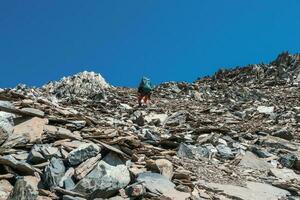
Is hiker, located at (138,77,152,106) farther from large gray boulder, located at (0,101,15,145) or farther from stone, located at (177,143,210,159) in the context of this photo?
large gray boulder, located at (0,101,15,145)

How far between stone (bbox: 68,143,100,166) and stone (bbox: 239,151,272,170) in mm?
5287

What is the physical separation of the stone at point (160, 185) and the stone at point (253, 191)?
1.31 meters

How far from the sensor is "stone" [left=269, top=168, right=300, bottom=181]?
13.5 m

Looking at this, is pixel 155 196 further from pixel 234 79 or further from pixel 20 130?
pixel 234 79

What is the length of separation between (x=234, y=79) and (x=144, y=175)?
130 feet

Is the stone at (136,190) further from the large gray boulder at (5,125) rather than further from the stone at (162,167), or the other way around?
the large gray boulder at (5,125)

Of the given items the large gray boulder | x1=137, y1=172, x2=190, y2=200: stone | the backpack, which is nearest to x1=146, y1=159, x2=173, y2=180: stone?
x1=137, y1=172, x2=190, y2=200: stone

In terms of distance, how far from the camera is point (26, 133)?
11.7 meters

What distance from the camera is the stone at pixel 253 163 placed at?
14.2m

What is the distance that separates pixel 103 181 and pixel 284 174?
6.18 metres

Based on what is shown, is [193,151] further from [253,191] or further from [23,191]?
[23,191]

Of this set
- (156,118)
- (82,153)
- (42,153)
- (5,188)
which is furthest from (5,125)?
(156,118)

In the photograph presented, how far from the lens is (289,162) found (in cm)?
1466

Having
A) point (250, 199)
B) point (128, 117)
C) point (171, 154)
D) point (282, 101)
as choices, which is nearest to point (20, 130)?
point (171, 154)
